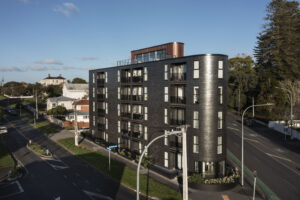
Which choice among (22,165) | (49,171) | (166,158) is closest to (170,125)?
(166,158)

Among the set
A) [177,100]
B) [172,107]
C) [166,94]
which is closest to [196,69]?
[177,100]

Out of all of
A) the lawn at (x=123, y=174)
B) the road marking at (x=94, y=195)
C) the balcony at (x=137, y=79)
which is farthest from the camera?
the balcony at (x=137, y=79)

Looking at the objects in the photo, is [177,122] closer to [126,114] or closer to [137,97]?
[137,97]

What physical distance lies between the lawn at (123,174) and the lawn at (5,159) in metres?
9.56

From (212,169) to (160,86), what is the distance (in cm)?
1296

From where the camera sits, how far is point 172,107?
1260 inches

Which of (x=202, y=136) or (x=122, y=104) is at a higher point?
(x=122, y=104)

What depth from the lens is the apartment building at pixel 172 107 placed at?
92.3 ft

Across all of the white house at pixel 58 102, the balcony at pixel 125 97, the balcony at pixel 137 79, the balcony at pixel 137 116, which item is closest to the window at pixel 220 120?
the balcony at pixel 137 116

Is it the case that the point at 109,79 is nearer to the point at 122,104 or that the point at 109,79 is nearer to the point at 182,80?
the point at 122,104

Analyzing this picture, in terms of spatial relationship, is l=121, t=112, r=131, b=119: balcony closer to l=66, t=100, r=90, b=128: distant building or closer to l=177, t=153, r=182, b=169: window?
l=177, t=153, r=182, b=169: window

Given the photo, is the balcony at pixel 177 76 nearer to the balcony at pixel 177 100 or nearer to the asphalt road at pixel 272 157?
the balcony at pixel 177 100

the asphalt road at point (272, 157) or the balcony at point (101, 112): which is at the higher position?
the balcony at point (101, 112)

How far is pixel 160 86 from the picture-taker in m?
33.5
